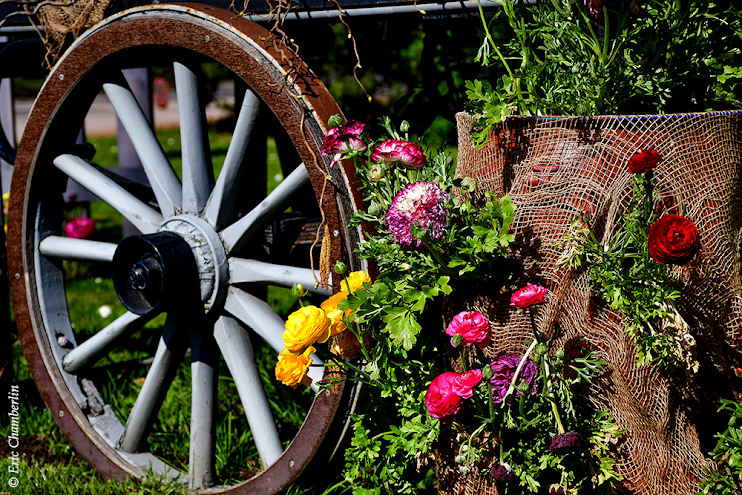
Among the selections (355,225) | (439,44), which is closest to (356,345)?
(355,225)

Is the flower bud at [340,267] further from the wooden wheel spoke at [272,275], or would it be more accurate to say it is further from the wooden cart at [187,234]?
the wooden wheel spoke at [272,275]

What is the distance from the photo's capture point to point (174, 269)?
168 cm

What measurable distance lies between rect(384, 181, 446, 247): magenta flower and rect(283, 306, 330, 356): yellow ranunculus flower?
21 centimetres

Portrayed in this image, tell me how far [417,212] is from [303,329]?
0.31 meters

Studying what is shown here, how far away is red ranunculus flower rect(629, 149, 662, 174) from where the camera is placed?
1.19 meters

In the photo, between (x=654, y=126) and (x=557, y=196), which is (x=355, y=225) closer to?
(x=557, y=196)

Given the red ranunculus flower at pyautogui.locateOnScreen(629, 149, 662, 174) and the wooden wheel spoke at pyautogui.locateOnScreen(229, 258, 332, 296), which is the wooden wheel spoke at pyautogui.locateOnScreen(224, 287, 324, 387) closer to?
the wooden wheel spoke at pyautogui.locateOnScreen(229, 258, 332, 296)

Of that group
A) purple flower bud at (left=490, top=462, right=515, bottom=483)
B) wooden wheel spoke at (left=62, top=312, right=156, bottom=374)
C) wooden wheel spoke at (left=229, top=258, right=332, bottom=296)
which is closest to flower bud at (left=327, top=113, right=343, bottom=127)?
wooden wheel spoke at (left=229, top=258, right=332, bottom=296)

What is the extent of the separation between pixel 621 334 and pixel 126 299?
44.0 inches

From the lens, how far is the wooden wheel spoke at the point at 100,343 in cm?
197

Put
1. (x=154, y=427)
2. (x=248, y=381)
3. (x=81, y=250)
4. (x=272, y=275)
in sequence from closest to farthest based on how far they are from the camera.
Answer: (x=272, y=275) < (x=248, y=381) < (x=81, y=250) < (x=154, y=427)

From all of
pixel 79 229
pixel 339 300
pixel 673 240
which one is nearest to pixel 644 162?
pixel 673 240

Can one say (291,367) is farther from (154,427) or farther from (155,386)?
(154,427)

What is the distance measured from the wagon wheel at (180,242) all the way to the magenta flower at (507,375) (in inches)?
13.4
